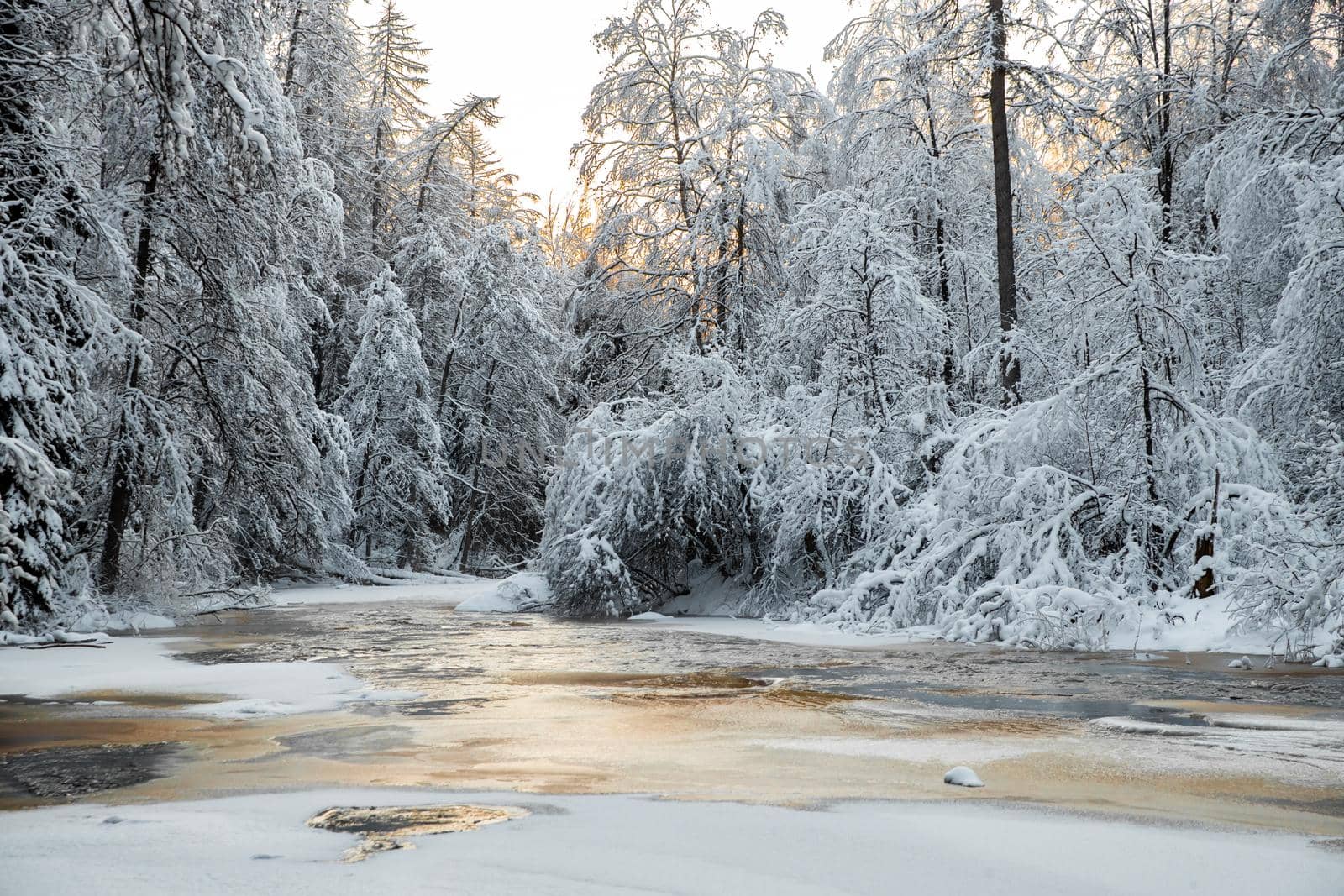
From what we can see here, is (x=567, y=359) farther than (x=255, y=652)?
Yes

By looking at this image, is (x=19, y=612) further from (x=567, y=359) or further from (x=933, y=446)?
(x=567, y=359)

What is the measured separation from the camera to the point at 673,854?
3.41 meters

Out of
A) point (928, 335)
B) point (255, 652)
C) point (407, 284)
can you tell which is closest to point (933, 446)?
point (928, 335)

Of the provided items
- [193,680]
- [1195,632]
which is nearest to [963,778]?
[193,680]

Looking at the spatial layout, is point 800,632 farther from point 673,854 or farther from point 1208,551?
point 673,854

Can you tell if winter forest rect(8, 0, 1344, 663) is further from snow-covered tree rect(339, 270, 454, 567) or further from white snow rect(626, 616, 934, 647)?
snow-covered tree rect(339, 270, 454, 567)

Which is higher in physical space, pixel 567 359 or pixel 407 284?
pixel 407 284

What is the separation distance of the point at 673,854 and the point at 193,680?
5926 millimetres

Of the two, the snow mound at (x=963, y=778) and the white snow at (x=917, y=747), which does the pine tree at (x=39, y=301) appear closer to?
the white snow at (x=917, y=747)

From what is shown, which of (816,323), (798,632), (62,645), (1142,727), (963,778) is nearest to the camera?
(963,778)

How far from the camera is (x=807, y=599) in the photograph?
15125mm

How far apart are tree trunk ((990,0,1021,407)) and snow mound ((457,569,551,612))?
732 centimetres

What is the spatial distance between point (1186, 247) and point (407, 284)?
744 inches

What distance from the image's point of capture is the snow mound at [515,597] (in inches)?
660
